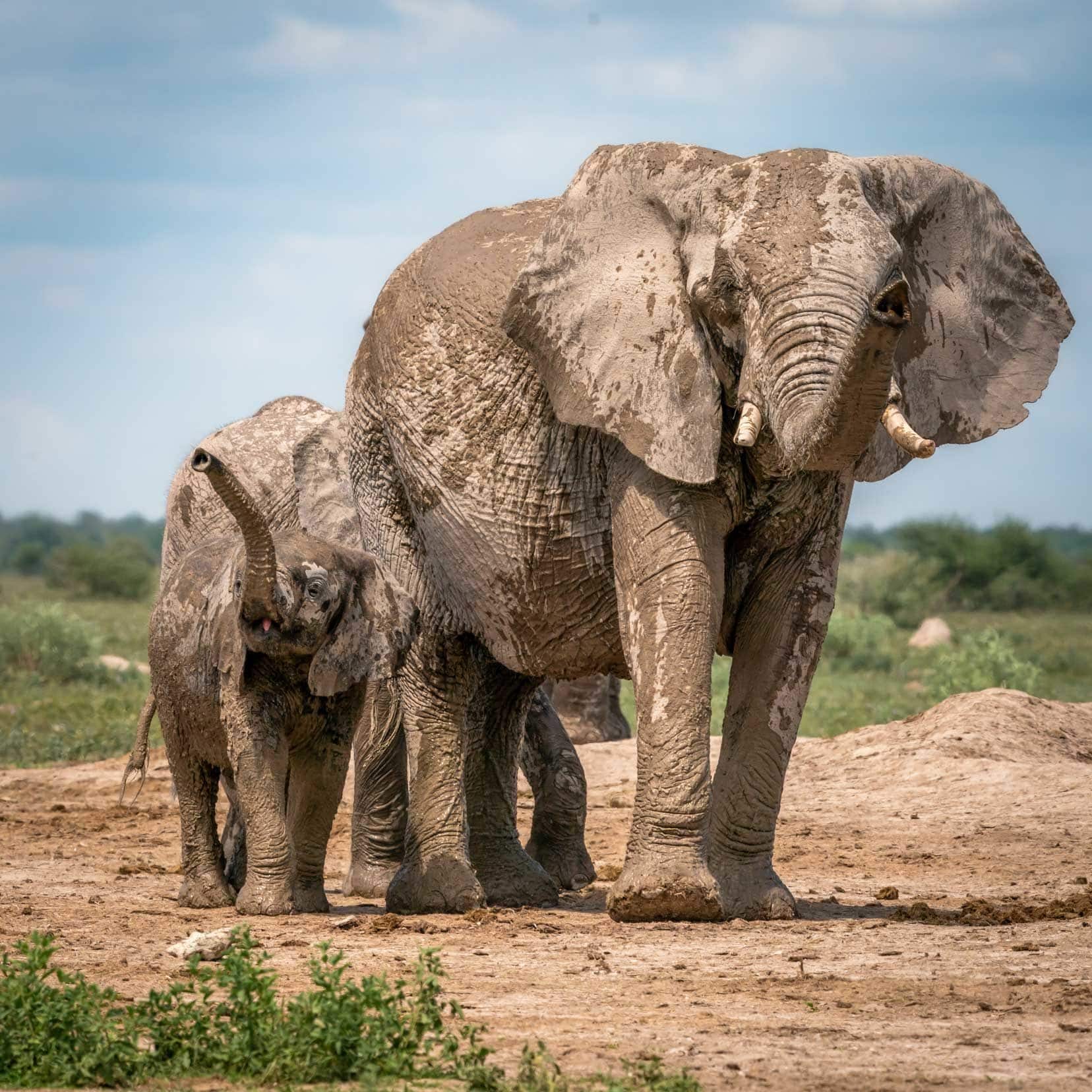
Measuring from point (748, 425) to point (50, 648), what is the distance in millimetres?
16771

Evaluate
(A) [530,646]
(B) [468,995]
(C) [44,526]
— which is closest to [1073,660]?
(A) [530,646]

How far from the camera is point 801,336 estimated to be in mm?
7152

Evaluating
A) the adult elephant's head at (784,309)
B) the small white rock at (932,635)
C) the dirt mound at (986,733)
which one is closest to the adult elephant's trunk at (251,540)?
the adult elephant's head at (784,309)

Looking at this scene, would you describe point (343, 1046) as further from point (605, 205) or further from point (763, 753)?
point (605, 205)

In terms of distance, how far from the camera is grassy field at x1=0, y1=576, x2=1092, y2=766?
16.9 m

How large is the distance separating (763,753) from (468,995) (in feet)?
7.49

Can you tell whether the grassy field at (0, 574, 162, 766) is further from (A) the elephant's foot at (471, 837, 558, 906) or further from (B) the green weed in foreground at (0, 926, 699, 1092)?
(B) the green weed in foreground at (0, 926, 699, 1092)

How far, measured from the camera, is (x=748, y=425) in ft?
23.8

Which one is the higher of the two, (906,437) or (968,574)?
(968,574)

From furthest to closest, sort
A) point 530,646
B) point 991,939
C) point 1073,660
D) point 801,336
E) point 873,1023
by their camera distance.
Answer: point 1073,660, point 530,646, point 991,939, point 801,336, point 873,1023

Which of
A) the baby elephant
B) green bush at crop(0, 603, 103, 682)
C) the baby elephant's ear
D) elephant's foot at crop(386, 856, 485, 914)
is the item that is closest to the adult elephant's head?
the baby elephant's ear

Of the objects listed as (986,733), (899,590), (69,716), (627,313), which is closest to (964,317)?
(627,313)

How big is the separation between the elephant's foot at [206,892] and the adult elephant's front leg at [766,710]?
221 centimetres

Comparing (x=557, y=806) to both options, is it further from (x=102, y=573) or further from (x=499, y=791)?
(x=102, y=573)
